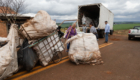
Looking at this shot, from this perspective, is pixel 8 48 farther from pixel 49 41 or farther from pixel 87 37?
pixel 87 37

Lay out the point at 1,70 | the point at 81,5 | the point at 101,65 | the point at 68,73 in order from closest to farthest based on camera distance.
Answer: the point at 1,70, the point at 68,73, the point at 101,65, the point at 81,5

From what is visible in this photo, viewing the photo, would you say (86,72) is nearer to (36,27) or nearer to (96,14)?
(36,27)

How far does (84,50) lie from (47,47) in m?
1.36

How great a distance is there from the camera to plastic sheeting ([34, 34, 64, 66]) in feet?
11.6

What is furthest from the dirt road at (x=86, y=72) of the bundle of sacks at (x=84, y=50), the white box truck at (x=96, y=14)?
the white box truck at (x=96, y=14)

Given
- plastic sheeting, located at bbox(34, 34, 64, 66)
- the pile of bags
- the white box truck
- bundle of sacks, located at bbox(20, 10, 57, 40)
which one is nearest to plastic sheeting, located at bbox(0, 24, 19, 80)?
the pile of bags

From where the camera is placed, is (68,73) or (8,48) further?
(68,73)

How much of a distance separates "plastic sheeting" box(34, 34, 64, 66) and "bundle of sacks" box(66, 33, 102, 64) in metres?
0.68

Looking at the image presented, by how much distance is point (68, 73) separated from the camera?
3.29 meters

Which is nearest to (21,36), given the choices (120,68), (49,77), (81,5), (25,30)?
(25,30)

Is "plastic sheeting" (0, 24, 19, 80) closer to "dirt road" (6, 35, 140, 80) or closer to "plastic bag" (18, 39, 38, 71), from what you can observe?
"plastic bag" (18, 39, 38, 71)

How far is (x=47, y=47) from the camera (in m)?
3.72

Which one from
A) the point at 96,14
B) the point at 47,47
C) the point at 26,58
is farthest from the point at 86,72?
the point at 96,14

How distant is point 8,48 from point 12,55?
0.22 m
